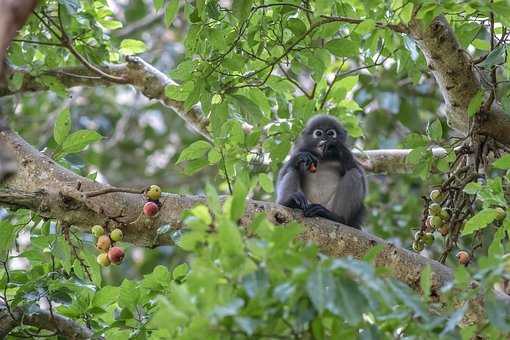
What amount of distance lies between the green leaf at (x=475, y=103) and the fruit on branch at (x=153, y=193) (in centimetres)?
169

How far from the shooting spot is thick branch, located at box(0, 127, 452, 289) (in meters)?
3.99

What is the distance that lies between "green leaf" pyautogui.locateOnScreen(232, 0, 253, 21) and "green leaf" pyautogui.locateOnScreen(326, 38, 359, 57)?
2.07 ft

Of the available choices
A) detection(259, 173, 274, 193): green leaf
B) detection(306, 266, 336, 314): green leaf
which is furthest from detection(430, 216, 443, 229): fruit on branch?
detection(306, 266, 336, 314): green leaf

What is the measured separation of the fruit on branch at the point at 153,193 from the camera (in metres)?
4.00

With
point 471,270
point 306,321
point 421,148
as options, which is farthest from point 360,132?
point 306,321

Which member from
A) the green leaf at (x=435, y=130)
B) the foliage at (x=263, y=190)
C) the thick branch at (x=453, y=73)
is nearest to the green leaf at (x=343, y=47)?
the foliage at (x=263, y=190)

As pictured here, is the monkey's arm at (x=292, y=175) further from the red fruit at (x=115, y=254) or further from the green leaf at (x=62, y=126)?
the red fruit at (x=115, y=254)

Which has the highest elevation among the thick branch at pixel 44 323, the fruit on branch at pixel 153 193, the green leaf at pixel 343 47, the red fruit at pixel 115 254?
the green leaf at pixel 343 47

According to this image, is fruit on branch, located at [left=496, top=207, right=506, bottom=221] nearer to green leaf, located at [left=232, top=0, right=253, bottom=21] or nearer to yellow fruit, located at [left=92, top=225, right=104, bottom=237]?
green leaf, located at [left=232, top=0, right=253, bottom=21]

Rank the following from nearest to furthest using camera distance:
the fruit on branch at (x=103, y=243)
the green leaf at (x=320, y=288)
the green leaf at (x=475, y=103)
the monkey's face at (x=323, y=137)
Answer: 1. the green leaf at (x=320, y=288)
2. the fruit on branch at (x=103, y=243)
3. the green leaf at (x=475, y=103)
4. the monkey's face at (x=323, y=137)

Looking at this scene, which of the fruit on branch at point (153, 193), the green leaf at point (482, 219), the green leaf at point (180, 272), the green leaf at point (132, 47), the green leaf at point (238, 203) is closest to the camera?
the green leaf at point (238, 203)

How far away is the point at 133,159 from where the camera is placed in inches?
431

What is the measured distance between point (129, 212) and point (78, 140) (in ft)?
1.68

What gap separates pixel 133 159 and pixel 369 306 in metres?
8.67
